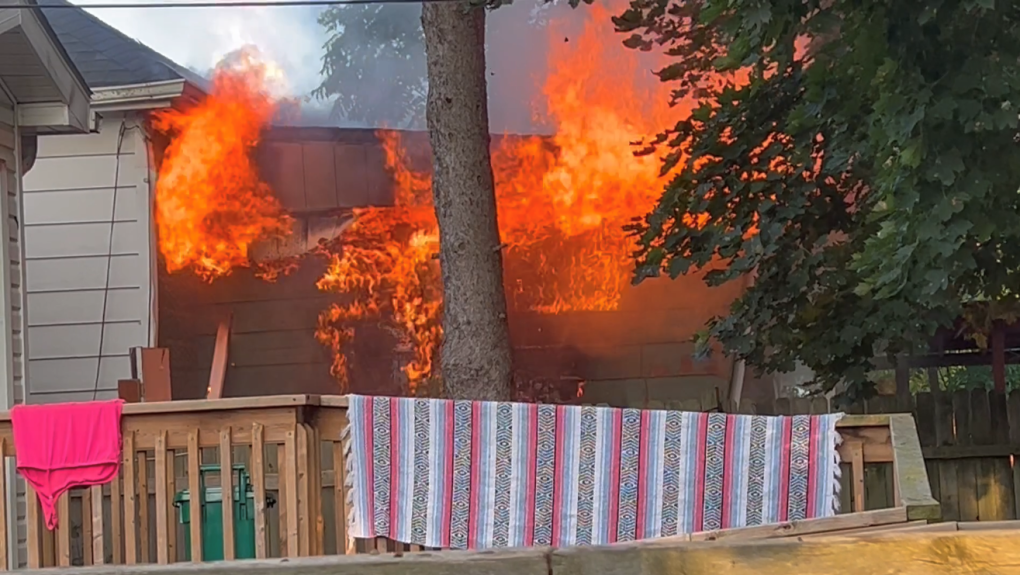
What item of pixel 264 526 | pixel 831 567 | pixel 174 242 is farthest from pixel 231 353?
pixel 831 567

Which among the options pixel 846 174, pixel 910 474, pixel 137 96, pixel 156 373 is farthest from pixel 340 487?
pixel 137 96

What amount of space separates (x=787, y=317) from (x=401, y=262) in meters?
4.31

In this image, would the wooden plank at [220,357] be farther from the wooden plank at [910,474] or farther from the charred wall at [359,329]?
the wooden plank at [910,474]

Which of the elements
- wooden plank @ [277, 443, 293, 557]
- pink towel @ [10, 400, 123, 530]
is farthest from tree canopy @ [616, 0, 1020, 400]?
pink towel @ [10, 400, 123, 530]

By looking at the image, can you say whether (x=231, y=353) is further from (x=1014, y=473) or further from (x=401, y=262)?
(x=1014, y=473)

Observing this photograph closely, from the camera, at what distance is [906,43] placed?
4.13 m

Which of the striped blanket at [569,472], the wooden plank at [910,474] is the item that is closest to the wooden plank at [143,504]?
the striped blanket at [569,472]

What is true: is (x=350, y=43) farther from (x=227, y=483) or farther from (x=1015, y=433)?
(x=1015, y=433)

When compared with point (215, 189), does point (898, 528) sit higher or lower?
lower

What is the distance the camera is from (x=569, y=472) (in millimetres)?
4324

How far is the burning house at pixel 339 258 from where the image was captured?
893cm

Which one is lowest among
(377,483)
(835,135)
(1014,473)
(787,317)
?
(1014,473)

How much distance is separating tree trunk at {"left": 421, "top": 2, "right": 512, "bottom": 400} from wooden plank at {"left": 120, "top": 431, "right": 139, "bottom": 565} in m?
1.82

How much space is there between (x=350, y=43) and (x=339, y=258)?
238cm
